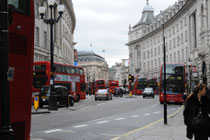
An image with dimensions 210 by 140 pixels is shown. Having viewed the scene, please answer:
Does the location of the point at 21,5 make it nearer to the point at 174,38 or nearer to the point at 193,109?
the point at 193,109

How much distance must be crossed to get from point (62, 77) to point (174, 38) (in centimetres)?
5264

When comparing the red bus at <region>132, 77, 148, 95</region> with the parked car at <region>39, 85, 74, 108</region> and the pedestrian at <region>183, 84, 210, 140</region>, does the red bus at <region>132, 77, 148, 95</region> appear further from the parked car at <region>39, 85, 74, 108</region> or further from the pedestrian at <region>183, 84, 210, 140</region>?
the pedestrian at <region>183, 84, 210, 140</region>

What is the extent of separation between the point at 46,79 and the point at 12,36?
85.1ft

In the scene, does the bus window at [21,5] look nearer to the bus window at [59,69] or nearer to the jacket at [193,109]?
the jacket at [193,109]

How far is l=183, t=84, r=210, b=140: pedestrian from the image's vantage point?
21.6ft

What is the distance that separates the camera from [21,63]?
725 cm

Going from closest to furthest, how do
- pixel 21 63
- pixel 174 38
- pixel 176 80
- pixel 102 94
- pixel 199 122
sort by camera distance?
pixel 199 122
pixel 21 63
pixel 176 80
pixel 102 94
pixel 174 38

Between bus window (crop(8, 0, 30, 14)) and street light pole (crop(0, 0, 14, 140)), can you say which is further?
bus window (crop(8, 0, 30, 14))

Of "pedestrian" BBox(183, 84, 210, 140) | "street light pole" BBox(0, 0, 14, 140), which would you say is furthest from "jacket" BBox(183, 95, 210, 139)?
"street light pole" BBox(0, 0, 14, 140)

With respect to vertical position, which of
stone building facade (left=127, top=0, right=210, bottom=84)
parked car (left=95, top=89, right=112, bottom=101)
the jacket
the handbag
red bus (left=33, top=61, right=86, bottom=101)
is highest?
stone building facade (left=127, top=0, right=210, bottom=84)

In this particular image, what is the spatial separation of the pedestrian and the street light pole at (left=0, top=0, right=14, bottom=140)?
3.07 m

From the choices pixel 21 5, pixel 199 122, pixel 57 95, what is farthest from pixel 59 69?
pixel 199 122

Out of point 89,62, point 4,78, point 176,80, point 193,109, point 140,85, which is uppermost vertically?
point 89,62

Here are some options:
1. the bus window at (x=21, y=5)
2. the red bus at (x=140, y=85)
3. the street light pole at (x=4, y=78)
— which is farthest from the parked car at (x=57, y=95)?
the red bus at (x=140, y=85)
